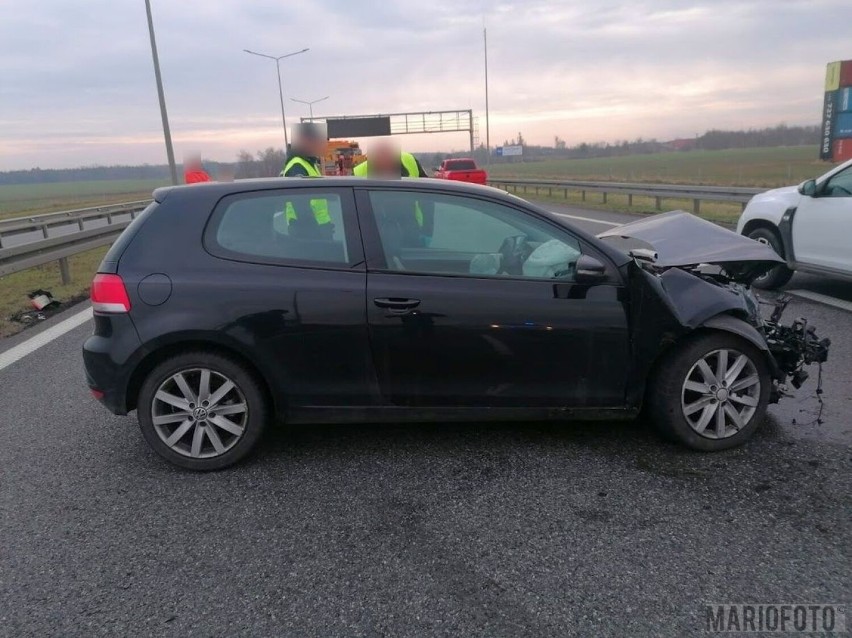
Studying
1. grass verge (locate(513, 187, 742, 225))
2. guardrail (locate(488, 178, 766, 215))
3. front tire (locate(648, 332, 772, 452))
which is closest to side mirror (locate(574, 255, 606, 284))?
front tire (locate(648, 332, 772, 452))

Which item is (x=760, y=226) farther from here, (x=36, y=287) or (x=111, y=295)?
(x=36, y=287)

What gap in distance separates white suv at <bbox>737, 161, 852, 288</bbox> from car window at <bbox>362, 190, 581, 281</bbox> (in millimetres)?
4279

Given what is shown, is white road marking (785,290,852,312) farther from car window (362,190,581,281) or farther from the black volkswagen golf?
car window (362,190,581,281)


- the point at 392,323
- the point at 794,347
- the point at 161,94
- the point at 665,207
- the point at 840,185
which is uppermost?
the point at 161,94

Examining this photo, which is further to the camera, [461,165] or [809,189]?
[461,165]

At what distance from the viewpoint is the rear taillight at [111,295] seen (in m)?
3.79

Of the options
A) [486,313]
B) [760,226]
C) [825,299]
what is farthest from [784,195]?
[486,313]

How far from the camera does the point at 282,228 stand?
12.9 ft

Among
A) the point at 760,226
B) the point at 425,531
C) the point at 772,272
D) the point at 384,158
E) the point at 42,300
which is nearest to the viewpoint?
the point at 425,531

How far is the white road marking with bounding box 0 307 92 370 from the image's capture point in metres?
6.44

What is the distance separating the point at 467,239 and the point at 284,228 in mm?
1060

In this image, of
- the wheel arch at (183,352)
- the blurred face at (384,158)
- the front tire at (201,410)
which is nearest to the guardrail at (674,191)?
the blurred face at (384,158)

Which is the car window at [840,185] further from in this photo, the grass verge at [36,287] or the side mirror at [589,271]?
the grass verge at [36,287]

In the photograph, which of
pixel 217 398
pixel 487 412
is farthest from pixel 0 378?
pixel 487 412
